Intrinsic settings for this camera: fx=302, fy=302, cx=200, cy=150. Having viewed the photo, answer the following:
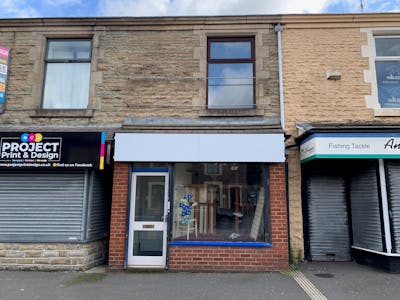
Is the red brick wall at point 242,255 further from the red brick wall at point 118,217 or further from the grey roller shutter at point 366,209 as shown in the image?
the grey roller shutter at point 366,209

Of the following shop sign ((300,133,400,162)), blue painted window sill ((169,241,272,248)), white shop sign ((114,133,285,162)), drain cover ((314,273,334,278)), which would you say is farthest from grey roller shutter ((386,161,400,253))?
blue painted window sill ((169,241,272,248))

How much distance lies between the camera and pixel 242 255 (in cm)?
616

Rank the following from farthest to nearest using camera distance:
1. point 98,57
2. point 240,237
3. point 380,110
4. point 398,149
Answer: point 98,57 → point 380,110 → point 240,237 → point 398,149

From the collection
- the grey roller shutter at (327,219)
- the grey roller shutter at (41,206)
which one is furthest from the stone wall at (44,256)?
the grey roller shutter at (327,219)

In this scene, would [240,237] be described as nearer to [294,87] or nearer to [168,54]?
[294,87]

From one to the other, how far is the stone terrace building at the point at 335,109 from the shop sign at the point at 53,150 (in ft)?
14.2

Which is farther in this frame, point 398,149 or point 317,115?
point 317,115

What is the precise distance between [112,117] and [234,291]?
15.3 ft

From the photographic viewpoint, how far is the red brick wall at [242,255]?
6.11 meters

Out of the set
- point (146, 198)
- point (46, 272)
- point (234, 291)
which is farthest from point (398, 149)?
point (46, 272)

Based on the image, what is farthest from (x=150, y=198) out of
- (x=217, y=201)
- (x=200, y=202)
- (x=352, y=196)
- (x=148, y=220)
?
(x=352, y=196)

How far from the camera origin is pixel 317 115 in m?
7.19

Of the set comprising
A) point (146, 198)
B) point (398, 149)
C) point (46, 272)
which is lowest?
point (46, 272)

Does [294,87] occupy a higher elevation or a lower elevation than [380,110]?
higher
